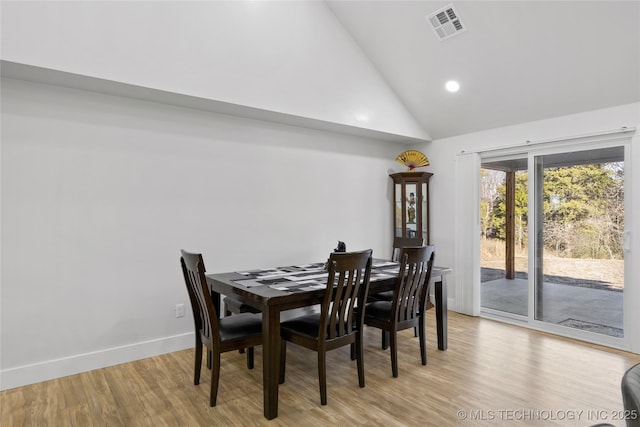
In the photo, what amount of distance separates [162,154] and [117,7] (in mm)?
1187

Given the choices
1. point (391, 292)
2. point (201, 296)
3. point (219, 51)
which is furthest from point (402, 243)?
point (219, 51)

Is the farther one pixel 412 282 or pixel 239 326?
pixel 412 282

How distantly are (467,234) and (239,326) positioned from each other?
3266 millimetres

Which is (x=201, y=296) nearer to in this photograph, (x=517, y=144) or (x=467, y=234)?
(x=467, y=234)

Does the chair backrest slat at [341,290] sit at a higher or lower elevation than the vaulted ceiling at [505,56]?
lower

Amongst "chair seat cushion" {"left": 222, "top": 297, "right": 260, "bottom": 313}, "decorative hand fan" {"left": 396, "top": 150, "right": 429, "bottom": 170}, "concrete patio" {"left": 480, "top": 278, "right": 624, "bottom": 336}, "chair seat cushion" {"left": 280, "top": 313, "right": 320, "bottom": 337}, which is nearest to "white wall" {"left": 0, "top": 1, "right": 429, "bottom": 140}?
"decorative hand fan" {"left": 396, "top": 150, "right": 429, "bottom": 170}

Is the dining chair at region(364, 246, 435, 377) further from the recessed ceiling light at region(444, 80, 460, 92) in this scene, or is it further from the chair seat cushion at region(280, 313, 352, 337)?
the recessed ceiling light at region(444, 80, 460, 92)

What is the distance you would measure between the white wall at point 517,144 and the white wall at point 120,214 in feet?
6.30

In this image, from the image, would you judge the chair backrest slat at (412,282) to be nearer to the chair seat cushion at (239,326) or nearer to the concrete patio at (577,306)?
the chair seat cushion at (239,326)

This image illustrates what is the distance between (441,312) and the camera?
3.55m

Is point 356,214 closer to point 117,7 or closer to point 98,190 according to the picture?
point 98,190

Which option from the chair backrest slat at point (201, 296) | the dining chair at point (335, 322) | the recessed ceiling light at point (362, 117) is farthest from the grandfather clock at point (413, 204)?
the chair backrest slat at point (201, 296)

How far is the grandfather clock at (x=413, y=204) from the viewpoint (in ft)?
16.9

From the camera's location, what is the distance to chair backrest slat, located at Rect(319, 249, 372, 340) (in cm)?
248
